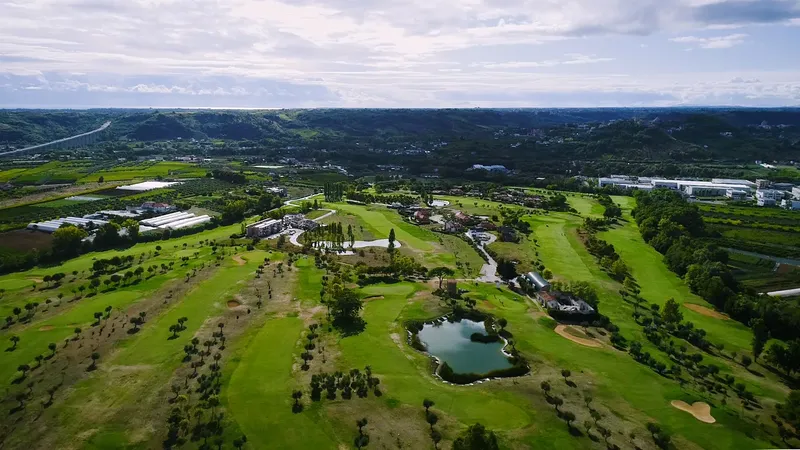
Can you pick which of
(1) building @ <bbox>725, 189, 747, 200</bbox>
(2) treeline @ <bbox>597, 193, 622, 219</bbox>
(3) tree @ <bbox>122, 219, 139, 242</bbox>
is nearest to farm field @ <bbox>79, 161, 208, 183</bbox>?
(3) tree @ <bbox>122, 219, 139, 242</bbox>

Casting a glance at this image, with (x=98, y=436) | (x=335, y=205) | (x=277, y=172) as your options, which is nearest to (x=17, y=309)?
(x=98, y=436)

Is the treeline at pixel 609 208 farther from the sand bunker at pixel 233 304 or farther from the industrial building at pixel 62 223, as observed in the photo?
the industrial building at pixel 62 223

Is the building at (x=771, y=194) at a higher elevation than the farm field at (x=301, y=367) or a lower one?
higher

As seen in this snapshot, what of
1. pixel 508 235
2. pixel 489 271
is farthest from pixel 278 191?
pixel 489 271

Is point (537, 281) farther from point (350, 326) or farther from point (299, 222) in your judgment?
point (299, 222)

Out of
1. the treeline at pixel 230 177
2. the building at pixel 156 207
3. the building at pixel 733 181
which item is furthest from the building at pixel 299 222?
the building at pixel 733 181

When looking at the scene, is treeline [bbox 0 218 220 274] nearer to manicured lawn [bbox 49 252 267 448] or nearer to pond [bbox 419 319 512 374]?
manicured lawn [bbox 49 252 267 448]
